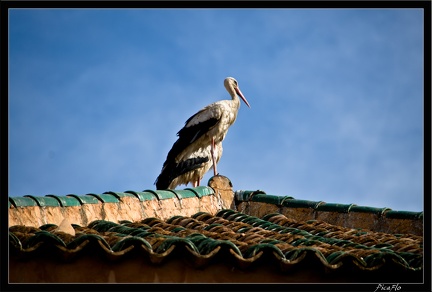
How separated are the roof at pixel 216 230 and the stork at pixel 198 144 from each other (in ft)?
15.2

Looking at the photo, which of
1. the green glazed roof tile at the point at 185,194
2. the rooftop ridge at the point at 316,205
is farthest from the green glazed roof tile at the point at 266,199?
the green glazed roof tile at the point at 185,194

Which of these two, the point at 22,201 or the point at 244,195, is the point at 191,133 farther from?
the point at 22,201

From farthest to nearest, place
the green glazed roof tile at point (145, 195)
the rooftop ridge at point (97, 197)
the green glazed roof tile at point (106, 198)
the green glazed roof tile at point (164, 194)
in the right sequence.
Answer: the green glazed roof tile at point (164, 194) → the green glazed roof tile at point (145, 195) → the green glazed roof tile at point (106, 198) → the rooftop ridge at point (97, 197)

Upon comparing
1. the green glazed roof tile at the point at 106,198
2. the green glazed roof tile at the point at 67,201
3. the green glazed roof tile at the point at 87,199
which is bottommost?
the green glazed roof tile at the point at 67,201

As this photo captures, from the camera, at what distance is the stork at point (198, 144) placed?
14547mm

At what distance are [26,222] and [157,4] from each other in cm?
181

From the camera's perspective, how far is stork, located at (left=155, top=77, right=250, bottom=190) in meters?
14.5

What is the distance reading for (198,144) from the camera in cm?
1473

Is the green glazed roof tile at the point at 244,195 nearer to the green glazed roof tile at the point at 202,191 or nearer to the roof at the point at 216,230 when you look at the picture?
the roof at the point at 216,230

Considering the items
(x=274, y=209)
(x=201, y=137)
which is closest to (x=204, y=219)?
(x=274, y=209)

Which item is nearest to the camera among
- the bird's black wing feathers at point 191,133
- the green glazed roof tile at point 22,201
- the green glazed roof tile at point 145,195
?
the green glazed roof tile at point 22,201

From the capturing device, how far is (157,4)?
22.3 feet

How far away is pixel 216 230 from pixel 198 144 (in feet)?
22.8
